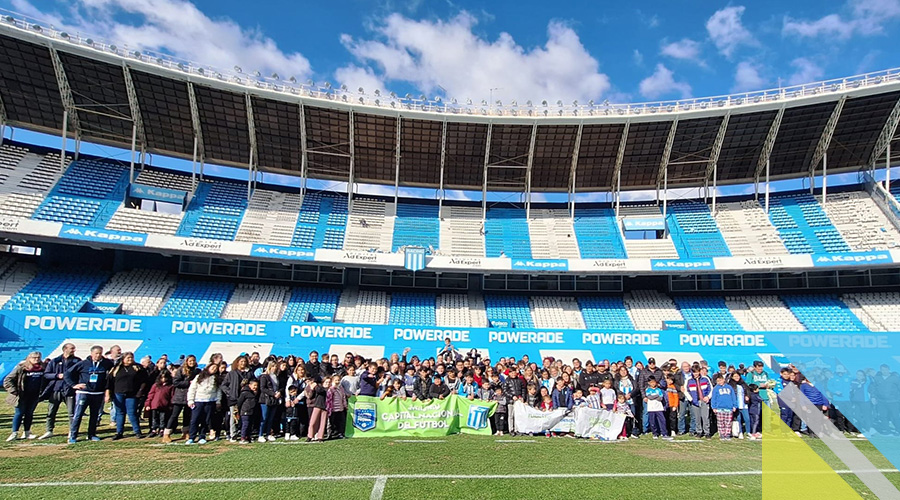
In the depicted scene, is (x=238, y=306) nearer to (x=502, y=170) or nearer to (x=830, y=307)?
(x=502, y=170)

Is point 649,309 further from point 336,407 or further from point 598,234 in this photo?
point 336,407

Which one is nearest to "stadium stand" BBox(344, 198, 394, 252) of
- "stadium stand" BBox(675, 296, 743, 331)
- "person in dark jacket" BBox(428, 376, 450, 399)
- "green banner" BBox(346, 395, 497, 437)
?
"stadium stand" BBox(675, 296, 743, 331)

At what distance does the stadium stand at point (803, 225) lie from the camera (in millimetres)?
28906

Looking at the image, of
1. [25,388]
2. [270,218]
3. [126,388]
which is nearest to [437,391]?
[126,388]

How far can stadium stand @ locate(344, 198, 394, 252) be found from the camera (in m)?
31.0

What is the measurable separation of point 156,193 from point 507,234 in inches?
863

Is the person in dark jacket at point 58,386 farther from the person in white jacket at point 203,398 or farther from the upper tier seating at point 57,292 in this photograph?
the upper tier seating at point 57,292

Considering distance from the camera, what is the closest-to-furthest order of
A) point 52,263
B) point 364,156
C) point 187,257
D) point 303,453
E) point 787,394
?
point 787,394
point 303,453
point 52,263
point 187,257
point 364,156

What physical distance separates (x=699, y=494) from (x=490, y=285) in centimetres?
2604

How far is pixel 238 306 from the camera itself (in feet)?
91.1

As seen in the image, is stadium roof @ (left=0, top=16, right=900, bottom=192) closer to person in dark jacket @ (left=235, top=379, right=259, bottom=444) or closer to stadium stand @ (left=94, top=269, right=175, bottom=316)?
stadium stand @ (left=94, top=269, right=175, bottom=316)

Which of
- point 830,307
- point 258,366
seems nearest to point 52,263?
point 258,366

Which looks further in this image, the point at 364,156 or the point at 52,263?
the point at 364,156

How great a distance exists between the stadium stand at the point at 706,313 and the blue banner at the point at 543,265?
7909mm
